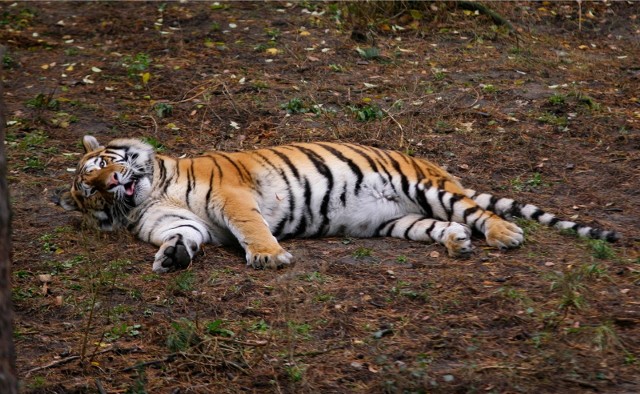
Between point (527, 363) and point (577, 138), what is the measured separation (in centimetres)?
388

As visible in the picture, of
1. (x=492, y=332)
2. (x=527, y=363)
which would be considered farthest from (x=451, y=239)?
(x=527, y=363)

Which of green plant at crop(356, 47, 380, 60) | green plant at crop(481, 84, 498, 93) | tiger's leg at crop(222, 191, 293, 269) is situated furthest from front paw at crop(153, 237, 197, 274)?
green plant at crop(356, 47, 380, 60)

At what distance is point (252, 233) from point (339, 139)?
211 centimetres

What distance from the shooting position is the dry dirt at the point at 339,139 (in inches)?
166

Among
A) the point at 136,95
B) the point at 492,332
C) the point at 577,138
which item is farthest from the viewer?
the point at 136,95

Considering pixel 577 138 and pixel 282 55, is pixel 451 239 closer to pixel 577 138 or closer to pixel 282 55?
pixel 577 138

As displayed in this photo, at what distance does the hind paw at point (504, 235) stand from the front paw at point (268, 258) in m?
1.27

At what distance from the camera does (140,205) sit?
614 centimetres

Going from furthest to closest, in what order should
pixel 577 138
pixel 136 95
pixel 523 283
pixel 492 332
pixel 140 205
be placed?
1. pixel 136 95
2. pixel 577 138
3. pixel 140 205
4. pixel 523 283
5. pixel 492 332

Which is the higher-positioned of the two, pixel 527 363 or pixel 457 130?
pixel 527 363

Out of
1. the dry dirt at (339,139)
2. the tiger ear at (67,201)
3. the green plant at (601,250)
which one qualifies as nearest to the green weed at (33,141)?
the dry dirt at (339,139)

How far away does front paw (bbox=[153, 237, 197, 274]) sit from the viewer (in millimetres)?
5508

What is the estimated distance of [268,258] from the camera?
17.9 ft

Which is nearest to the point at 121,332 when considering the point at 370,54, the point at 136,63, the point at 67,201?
the point at 67,201
